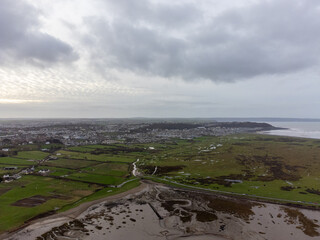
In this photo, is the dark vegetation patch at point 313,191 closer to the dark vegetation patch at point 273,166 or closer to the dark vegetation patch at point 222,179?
the dark vegetation patch at point 273,166

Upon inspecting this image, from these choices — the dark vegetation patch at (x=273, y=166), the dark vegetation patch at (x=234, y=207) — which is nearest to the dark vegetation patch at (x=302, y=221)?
the dark vegetation patch at (x=234, y=207)

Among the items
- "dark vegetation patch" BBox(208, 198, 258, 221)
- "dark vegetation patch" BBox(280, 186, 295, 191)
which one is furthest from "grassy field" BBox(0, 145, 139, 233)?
"dark vegetation patch" BBox(280, 186, 295, 191)

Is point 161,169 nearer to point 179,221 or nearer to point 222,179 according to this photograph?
point 222,179

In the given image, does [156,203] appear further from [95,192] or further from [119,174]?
[119,174]

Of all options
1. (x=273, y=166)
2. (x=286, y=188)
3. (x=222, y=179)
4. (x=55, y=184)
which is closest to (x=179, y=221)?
(x=222, y=179)

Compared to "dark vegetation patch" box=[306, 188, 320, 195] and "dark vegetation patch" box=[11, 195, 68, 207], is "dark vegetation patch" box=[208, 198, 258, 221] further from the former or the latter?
"dark vegetation patch" box=[11, 195, 68, 207]

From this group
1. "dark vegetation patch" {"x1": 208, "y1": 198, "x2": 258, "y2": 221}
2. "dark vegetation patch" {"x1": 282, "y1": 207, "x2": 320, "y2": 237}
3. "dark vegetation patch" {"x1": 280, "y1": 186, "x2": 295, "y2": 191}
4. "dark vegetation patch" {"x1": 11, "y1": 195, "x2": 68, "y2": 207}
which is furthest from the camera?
"dark vegetation patch" {"x1": 280, "y1": 186, "x2": 295, "y2": 191}

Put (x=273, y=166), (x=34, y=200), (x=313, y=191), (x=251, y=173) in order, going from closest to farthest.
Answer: (x=34, y=200) → (x=313, y=191) → (x=251, y=173) → (x=273, y=166)
